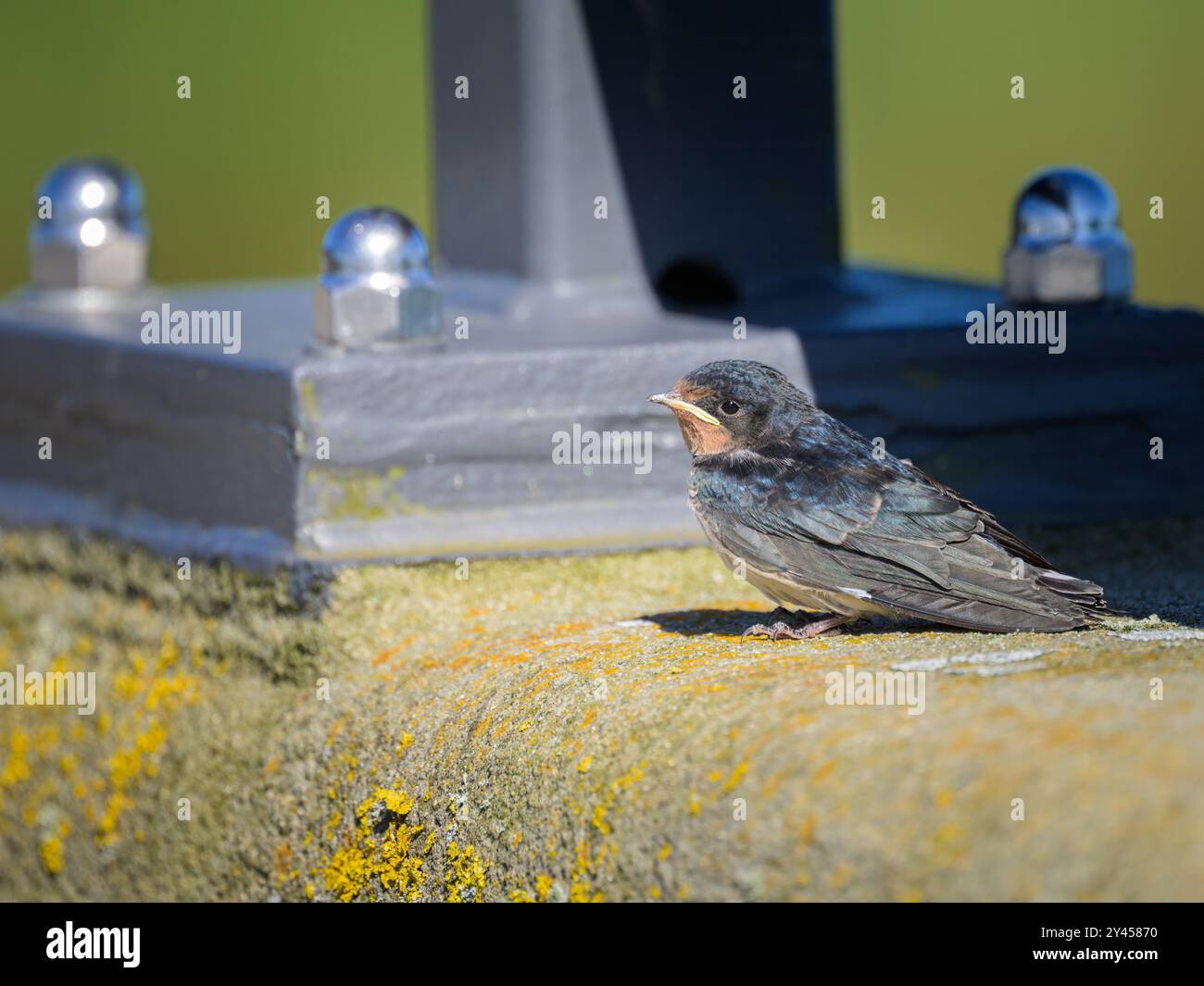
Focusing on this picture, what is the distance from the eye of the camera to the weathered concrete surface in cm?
250

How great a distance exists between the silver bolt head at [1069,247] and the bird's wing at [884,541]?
168 cm

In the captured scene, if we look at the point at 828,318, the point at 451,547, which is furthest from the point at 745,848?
the point at 828,318

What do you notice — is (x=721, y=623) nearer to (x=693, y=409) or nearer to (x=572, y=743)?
(x=693, y=409)

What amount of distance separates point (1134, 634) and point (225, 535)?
248cm

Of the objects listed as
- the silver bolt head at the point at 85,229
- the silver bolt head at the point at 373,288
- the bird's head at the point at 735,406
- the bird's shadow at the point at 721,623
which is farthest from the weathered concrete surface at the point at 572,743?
the silver bolt head at the point at 85,229

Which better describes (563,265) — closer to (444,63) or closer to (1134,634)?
(444,63)

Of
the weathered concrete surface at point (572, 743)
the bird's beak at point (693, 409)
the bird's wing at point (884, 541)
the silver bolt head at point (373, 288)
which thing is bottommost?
the weathered concrete surface at point (572, 743)

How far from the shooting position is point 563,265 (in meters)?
5.30

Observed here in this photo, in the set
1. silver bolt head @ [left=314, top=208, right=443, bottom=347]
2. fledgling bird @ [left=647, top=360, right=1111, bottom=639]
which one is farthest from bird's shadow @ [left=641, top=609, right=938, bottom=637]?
silver bolt head @ [left=314, top=208, right=443, bottom=347]

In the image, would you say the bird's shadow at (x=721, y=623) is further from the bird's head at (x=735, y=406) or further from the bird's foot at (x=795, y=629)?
the bird's head at (x=735, y=406)

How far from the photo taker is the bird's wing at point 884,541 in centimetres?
353

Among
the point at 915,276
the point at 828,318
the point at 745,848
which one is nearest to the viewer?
the point at 745,848

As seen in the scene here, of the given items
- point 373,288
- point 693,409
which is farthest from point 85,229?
point 693,409

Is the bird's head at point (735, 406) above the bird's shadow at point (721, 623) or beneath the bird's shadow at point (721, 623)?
above
